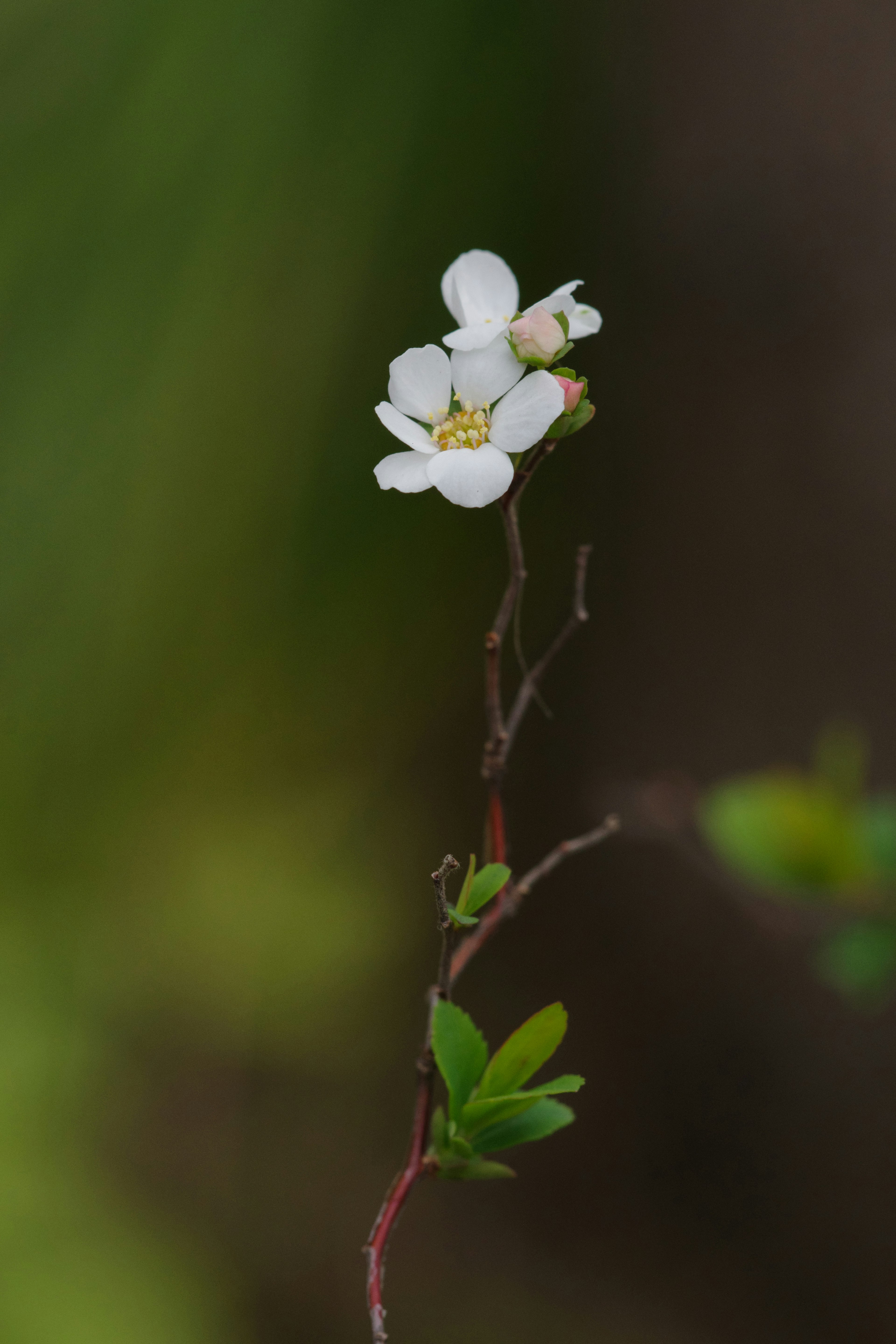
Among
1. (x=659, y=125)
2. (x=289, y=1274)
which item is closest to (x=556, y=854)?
(x=289, y=1274)

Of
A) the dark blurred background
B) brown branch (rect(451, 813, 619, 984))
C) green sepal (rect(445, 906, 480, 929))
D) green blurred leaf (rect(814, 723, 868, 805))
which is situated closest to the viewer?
green sepal (rect(445, 906, 480, 929))

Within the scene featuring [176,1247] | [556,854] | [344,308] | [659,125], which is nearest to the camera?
[556,854]

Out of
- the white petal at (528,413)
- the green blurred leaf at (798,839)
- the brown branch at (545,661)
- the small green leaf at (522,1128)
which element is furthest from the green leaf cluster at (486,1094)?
the green blurred leaf at (798,839)

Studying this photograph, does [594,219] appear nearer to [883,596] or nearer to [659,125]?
[659,125]

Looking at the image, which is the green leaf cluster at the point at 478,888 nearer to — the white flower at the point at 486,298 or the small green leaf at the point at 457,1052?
the small green leaf at the point at 457,1052

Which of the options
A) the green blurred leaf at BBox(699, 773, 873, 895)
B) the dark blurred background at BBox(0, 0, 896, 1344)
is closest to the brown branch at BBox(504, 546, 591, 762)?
the green blurred leaf at BBox(699, 773, 873, 895)

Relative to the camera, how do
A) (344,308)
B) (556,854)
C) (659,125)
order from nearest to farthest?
1. (556,854)
2. (344,308)
3. (659,125)

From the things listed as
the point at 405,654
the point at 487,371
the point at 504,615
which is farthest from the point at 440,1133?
the point at 405,654

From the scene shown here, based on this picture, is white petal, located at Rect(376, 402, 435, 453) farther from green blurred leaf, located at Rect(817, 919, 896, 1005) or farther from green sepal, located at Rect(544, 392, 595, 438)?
green blurred leaf, located at Rect(817, 919, 896, 1005)
